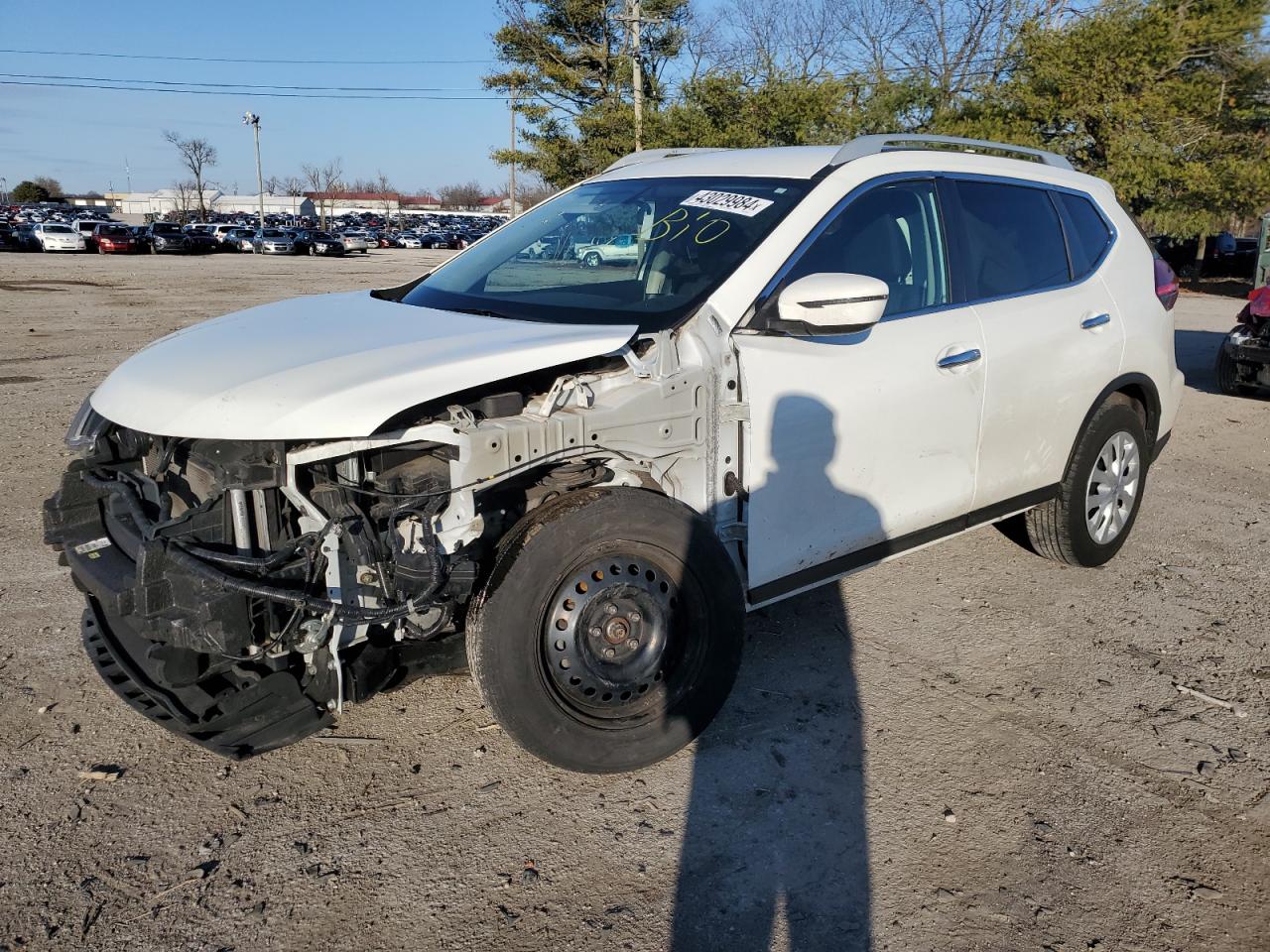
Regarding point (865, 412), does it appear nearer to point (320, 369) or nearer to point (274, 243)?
point (320, 369)

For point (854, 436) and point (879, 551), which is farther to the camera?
point (879, 551)

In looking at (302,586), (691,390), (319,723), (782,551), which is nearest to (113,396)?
(302,586)

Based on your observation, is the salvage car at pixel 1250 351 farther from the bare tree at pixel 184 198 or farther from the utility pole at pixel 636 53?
the bare tree at pixel 184 198

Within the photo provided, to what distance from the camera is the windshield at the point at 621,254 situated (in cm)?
342

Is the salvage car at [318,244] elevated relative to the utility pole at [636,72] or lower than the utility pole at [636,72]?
lower

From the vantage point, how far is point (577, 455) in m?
2.99

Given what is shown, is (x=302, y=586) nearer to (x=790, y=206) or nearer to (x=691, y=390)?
(x=691, y=390)

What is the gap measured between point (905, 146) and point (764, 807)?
2.73 metres

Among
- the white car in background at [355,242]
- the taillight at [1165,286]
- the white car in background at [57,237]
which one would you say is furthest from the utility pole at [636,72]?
the white car in background at [57,237]

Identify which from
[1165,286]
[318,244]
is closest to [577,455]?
[1165,286]

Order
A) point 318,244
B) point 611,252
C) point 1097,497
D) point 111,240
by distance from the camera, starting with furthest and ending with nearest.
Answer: point 318,244 → point 111,240 → point 1097,497 → point 611,252

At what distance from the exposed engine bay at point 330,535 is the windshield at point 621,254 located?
1.28 feet

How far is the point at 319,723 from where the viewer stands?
2947 mm

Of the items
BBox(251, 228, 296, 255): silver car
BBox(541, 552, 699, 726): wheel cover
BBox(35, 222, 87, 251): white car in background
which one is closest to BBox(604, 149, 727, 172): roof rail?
BBox(541, 552, 699, 726): wheel cover
